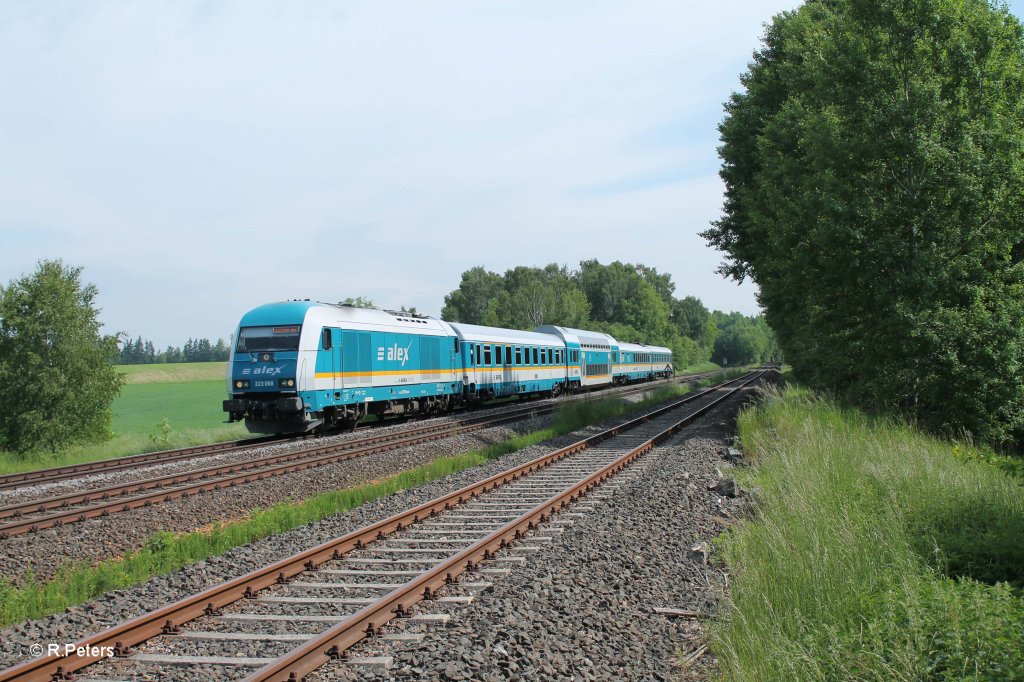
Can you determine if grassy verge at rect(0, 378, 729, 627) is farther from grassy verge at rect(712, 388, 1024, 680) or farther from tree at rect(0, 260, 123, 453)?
tree at rect(0, 260, 123, 453)

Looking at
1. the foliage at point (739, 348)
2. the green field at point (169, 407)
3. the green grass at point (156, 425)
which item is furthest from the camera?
the foliage at point (739, 348)

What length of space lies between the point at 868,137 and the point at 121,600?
1560 cm

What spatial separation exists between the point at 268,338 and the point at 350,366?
2.30 metres

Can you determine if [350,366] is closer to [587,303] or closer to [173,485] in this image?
[173,485]

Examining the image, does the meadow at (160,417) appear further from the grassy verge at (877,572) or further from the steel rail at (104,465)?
the grassy verge at (877,572)

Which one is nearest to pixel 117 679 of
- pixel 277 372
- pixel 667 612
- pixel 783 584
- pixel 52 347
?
pixel 667 612

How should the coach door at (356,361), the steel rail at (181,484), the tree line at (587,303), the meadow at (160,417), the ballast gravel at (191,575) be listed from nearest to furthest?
the ballast gravel at (191,575) < the steel rail at (181,484) < the coach door at (356,361) < the meadow at (160,417) < the tree line at (587,303)

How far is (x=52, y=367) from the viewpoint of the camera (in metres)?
23.0

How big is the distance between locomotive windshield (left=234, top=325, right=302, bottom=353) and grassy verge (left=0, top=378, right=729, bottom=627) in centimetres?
579

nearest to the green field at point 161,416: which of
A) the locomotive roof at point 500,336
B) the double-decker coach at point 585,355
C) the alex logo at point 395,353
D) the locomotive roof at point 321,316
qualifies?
the locomotive roof at point 321,316

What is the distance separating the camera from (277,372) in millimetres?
17688

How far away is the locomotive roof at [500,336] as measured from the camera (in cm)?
2761

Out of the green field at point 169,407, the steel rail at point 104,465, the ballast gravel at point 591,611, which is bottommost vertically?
the green field at point 169,407

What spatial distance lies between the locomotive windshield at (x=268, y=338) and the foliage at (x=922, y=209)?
40.1ft
